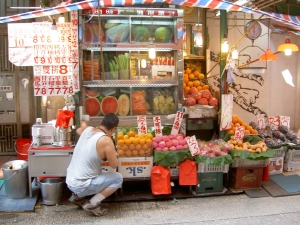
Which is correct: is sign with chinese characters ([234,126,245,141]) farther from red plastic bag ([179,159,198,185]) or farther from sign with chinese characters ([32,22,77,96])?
sign with chinese characters ([32,22,77,96])

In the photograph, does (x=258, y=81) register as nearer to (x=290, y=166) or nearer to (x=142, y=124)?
(x=290, y=166)

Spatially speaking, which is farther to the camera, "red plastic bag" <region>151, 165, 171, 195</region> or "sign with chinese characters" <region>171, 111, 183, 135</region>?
"sign with chinese characters" <region>171, 111, 183, 135</region>

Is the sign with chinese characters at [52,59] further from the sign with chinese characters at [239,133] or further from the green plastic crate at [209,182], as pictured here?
the sign with chinese characters at [239,133]

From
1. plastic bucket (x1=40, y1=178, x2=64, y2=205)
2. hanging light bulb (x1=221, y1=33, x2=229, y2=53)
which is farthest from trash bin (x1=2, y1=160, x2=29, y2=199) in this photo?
hanging light bulb (x1=221, y1=33, x2=229, y2=53)

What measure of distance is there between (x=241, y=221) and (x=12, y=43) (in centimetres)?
489

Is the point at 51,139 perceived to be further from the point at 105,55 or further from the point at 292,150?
the point at 292,150

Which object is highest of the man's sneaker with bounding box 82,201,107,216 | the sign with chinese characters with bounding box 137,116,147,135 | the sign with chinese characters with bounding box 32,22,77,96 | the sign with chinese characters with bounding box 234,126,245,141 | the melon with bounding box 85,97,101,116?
the sign with chinese characters with bounding box 32,22,77,96

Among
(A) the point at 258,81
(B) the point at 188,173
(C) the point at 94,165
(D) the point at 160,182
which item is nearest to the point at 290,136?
(A) the point at 258,81

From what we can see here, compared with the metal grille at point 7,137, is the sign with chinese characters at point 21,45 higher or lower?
higher

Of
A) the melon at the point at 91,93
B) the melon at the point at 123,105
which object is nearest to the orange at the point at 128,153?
the melon at the point at 123,105

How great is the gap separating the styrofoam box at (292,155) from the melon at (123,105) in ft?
11.9

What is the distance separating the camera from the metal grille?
27.3ft

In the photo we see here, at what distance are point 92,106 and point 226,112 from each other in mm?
2667

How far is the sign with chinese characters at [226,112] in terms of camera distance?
6781 mm
